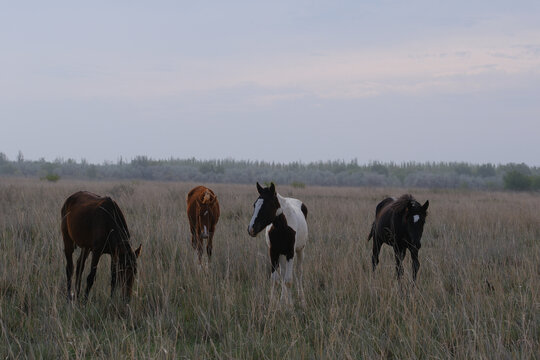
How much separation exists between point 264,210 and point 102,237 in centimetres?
193

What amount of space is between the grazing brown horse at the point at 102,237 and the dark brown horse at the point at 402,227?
3.50m

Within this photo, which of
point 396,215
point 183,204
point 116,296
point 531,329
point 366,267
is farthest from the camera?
point 183,204

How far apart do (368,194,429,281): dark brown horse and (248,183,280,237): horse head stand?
5.81ft

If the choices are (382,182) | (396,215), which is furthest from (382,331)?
(382,182)

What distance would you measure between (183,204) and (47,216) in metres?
6.44

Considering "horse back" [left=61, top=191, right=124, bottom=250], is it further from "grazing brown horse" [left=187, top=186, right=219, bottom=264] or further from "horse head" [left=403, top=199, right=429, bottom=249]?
"horse head" [left=403, top=199, right=429, bottom=249]

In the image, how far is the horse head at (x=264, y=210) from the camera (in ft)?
18.0

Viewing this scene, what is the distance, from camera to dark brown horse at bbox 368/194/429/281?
6.04 meters

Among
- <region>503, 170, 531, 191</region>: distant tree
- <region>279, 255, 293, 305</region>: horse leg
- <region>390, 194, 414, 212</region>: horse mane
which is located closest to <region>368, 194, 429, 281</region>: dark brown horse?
<region>390, 194, 414, 212</region>: horse mane

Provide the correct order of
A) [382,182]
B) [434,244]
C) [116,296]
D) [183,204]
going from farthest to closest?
[382,182] → [183,204] → [434,244] → [116,296]

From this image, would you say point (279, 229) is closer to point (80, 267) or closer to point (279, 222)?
point (279, 222)

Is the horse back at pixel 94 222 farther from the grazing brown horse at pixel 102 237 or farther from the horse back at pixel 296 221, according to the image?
the horse back at pixel 296 221

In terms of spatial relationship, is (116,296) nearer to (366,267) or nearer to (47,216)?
(366,267)

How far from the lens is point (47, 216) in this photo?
10273mm
